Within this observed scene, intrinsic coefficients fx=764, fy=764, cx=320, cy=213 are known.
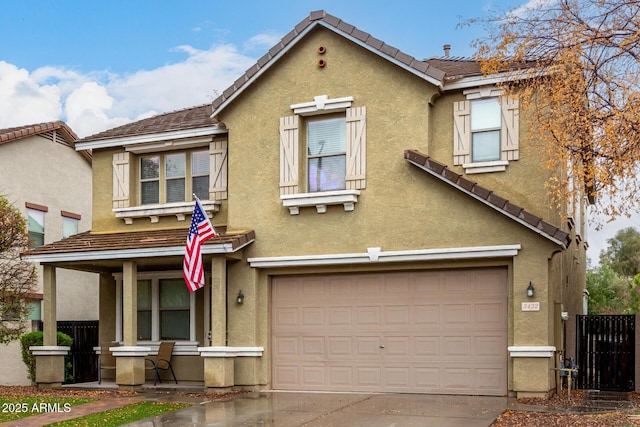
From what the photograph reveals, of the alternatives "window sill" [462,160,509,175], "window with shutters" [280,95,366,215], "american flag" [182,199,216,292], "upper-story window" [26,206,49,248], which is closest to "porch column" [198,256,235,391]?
"american flag" [182,199,216,292]

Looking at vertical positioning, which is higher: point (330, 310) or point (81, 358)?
point (330, 310)

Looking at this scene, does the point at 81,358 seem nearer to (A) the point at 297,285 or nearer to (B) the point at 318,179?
(A) the point at 297,285

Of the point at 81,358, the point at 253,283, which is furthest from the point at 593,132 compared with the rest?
the point at 81,358

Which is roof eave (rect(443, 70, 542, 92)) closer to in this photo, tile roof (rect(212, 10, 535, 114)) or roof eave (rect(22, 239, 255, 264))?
tile roof (rect(212, 10, 535, 114))

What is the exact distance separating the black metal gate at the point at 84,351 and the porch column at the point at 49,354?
8.48ft

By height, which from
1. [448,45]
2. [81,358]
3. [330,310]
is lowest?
[81,358]

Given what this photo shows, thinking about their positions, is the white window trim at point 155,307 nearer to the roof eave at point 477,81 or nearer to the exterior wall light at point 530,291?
the roof eave at point 477,81

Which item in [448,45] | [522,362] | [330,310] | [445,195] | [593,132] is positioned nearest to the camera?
[593,132]

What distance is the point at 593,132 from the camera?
11.9 meters

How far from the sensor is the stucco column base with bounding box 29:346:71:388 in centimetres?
1777

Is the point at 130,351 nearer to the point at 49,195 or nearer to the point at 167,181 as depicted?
the point at 167,181

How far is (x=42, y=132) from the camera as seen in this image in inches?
1017

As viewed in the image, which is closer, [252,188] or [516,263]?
[516,263]

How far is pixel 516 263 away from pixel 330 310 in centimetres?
414
